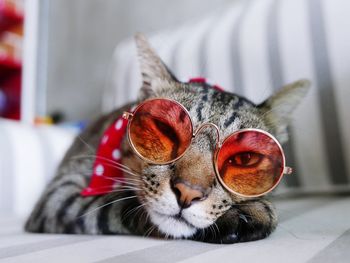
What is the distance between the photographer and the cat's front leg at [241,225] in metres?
0.47

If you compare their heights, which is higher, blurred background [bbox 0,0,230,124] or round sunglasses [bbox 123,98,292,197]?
blurred background [bbox 0,0,230,124]

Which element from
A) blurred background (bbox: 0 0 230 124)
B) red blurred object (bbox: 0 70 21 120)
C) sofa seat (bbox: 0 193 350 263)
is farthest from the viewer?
red blurred object (bbox: 0 70 21 120)

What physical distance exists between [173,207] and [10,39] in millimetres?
1781

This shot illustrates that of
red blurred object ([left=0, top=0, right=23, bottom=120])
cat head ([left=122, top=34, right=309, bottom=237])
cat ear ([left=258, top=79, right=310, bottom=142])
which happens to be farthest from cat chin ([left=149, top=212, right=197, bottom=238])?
red blurred object ([left=0, top=0, right=23, bottom=120])

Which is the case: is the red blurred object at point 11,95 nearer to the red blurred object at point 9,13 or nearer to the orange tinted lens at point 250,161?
the red blurred object at point 9,13

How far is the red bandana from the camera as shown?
0.62 m

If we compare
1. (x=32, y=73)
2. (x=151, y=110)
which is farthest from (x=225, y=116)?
(x=32, y=73)

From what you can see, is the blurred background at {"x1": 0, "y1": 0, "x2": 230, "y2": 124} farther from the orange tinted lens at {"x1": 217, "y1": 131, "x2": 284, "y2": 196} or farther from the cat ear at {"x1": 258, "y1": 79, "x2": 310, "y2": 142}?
the orange tinted lens at {"x1": 217, "y1": 131, "x2": 284, "y2": 196}

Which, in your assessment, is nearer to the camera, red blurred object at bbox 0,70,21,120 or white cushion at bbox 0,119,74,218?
white cushion at bbox 0,119,74,218

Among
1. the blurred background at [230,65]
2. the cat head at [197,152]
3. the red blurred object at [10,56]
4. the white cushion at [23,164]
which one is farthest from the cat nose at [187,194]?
the red blurred object at [10,56]

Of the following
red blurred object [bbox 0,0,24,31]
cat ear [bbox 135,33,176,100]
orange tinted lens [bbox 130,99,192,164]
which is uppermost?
red blurred object [bbox 0,0,24,31]

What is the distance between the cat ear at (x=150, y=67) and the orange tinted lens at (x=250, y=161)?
0.65 ft

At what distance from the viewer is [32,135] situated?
1.19m

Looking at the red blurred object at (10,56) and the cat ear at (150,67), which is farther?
the red blurred object at (10,56)
